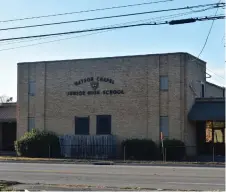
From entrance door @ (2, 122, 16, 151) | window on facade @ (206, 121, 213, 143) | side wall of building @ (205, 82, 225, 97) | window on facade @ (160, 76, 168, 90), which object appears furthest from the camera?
entrance door @ (2, 122, 16, 151)

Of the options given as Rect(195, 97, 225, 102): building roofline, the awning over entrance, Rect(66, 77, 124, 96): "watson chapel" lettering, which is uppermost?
Rect(66, 77, 124, 96): "watson chapel" lettering

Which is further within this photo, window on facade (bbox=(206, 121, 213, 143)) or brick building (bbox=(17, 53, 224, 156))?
window on facade (bbox=(206, 121, 213, 143))

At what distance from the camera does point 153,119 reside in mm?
36656

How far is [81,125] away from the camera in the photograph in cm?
3903

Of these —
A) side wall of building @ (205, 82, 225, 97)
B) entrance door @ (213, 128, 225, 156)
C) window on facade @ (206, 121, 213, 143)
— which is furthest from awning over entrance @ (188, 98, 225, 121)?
side wall of building @ (205, 82, 225, 97)

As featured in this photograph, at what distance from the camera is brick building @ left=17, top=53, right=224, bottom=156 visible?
120ft

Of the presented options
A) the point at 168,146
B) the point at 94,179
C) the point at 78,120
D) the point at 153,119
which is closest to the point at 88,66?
the point at 78,120

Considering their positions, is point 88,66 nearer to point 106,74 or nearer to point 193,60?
point 106,74

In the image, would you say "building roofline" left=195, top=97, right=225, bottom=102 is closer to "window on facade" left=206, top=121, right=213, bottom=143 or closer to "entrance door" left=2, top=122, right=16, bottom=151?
"window on facade" left=206, top=121, right=213, bottom=143

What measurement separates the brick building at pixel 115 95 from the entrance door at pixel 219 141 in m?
1.62

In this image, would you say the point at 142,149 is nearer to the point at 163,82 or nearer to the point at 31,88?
the point at 163,82

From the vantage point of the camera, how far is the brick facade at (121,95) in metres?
36.4

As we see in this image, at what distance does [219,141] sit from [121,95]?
798 centimetres

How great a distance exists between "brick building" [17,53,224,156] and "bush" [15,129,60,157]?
1.53 meters
